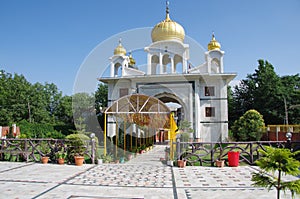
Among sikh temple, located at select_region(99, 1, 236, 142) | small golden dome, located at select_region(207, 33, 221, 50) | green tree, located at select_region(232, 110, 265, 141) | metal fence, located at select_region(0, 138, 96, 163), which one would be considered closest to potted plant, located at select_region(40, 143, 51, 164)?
metal fence, located at select_region(0, 138, 96, 163)

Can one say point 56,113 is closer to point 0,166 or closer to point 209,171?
point 0,166

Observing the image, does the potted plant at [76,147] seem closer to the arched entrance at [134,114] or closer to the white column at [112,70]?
the arched entrance at [134,114]

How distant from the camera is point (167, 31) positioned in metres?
22.0

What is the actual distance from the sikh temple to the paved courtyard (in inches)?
415

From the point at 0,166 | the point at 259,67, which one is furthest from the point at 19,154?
the point at 259,67

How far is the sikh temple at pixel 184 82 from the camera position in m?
20.4

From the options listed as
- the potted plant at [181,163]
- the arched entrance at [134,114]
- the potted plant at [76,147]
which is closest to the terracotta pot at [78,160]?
the potted plant at [76,147]

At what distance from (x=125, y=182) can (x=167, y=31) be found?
55.4 ft

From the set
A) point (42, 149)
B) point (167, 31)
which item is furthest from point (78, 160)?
point (167, 31)

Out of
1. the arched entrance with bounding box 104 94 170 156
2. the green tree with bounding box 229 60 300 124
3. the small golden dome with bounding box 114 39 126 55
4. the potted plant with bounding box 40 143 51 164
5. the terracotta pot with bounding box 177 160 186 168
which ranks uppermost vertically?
the small golden dome with bounding box 114 39 126 55

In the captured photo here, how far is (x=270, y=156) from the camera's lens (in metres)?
4.49

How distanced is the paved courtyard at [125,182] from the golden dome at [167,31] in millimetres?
14448

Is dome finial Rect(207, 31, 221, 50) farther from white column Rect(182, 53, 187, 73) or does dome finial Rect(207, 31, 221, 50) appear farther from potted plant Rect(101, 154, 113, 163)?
potted plant Rect(101, 154, 113, 163)

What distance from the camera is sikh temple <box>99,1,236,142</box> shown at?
66.9 ft
